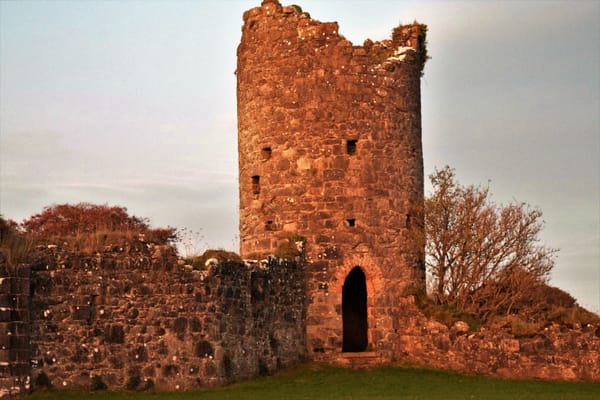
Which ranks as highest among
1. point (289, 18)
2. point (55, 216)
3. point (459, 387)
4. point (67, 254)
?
point (289, 18)

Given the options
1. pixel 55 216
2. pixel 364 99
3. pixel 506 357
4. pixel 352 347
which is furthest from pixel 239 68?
pixel 55 216

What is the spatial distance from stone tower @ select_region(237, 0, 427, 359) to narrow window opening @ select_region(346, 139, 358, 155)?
24 millimetres

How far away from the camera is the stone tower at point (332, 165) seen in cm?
2470

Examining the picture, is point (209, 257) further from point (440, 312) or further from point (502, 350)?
point (502, 350)

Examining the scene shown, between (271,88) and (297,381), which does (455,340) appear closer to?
(297,381)

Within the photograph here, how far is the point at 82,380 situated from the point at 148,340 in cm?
143

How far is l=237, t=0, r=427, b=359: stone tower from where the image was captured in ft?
81.0

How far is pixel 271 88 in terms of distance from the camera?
2550cm

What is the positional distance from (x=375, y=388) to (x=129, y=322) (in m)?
5.07

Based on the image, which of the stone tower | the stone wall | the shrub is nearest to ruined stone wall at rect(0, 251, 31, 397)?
the shrub

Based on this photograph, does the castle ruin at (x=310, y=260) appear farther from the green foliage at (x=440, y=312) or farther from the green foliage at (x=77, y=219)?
the green foliage at (x=77, y=219)

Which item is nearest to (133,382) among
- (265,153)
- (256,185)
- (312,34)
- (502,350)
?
(256,185)

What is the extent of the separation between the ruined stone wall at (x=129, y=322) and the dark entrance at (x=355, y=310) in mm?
7022

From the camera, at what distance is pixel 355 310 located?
28000 millimetres
